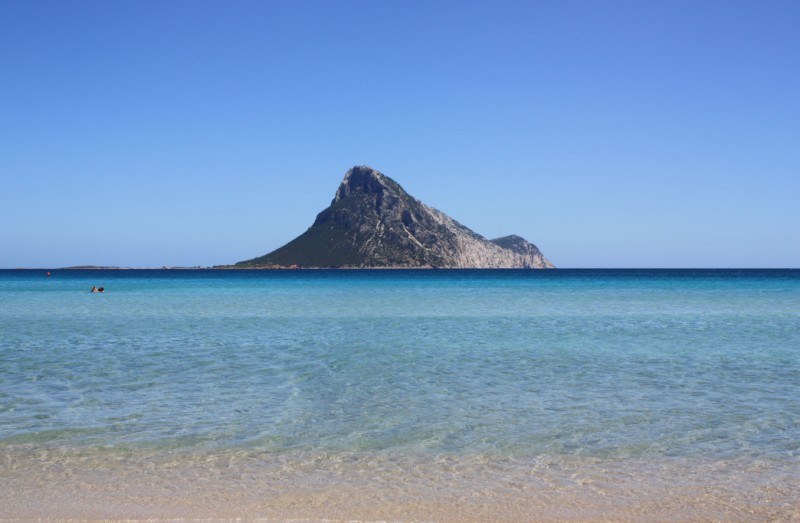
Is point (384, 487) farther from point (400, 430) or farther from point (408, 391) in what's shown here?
point (408, 391)

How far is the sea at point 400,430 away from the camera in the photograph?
8.20 meters

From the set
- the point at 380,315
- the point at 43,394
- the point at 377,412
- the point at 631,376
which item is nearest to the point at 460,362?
the point at 631,376

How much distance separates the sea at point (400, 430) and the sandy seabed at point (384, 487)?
1.5 inches

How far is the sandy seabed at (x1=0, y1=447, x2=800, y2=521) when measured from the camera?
779 cm

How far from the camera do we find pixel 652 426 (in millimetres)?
11883

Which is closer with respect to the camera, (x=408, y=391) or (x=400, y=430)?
(x=400, y=430)

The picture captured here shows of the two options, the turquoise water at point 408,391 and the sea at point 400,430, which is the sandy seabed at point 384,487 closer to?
the sea at point 400,430

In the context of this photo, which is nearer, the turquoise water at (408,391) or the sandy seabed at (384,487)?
the sandy seabed at (384,487)

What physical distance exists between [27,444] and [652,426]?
10.9 m

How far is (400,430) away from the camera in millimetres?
11711

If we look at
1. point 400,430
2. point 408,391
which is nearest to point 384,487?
point 400,430

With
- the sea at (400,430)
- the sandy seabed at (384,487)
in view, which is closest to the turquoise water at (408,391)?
the sea at (400,430)

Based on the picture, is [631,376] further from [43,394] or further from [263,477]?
[43,394]

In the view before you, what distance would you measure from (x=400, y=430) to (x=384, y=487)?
300 cm
